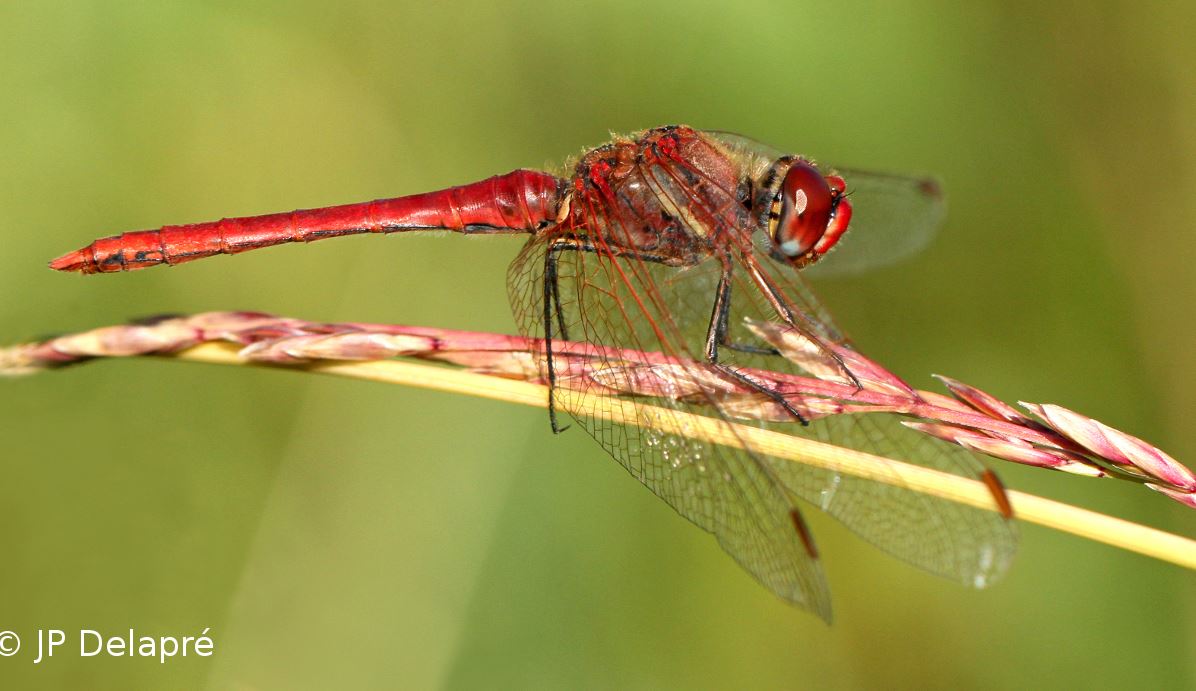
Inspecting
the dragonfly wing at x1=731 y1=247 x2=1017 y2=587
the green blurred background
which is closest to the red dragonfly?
the dragonfly wing at x1=731 y1=247 x2=1017 y2=587

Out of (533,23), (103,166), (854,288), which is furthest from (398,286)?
(854,288)

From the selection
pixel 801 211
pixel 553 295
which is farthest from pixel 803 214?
pixel 553 295

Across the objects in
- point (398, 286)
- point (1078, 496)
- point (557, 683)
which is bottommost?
point (557, 683)

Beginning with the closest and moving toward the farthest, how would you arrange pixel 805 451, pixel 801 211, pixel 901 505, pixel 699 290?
pixel 805 451 → pixel 901 505 → pixel 801 211 → pixel 699 290

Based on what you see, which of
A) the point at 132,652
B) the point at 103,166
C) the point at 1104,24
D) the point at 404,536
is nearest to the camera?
the point at 132,652

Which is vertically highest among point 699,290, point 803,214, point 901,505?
point 803,214

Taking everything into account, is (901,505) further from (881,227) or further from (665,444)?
(881,227)

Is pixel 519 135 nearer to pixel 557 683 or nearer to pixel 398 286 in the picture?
pixel 398 286

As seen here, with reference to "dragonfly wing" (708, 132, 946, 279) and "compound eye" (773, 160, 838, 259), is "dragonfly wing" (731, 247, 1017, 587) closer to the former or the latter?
"compound eye" (773, 160, 838, 259)
